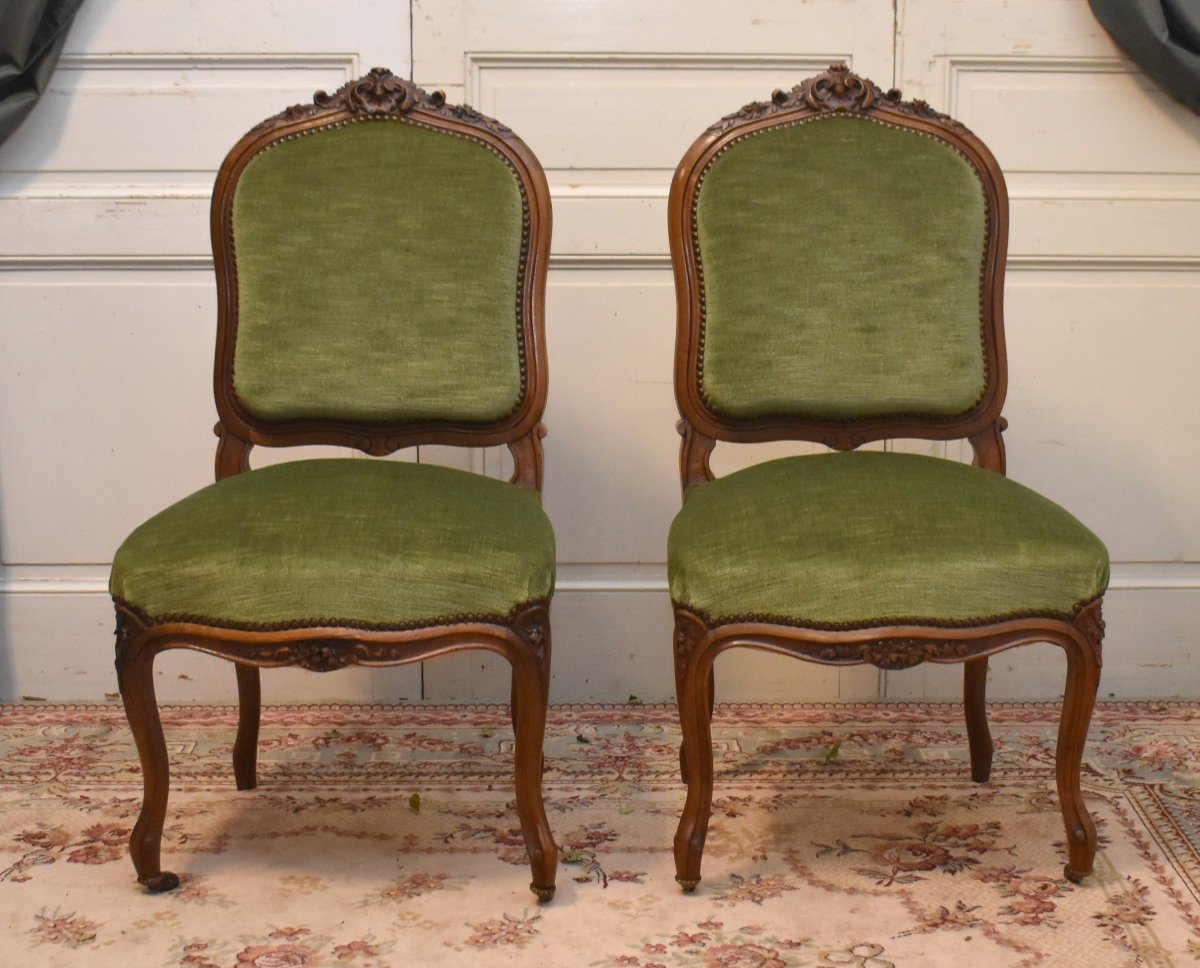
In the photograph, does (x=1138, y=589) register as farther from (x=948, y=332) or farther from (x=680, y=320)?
(x=680, y=320)

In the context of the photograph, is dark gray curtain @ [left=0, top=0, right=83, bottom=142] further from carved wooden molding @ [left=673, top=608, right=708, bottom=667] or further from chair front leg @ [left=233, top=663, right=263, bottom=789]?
carved wooden molding @ [left=673, top=608, right=708, bottom=667]

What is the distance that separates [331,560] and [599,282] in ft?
3.81

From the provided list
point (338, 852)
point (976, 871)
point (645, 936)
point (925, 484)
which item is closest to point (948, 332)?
point (925, 484)

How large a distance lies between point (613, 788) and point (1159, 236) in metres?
1.67

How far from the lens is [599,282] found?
2.67 metres

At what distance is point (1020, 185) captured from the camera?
2.65 m

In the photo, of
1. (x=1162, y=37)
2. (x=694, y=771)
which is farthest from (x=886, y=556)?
(x=1162, y=37)

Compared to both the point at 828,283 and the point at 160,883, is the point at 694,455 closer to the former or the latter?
the point at 828,283

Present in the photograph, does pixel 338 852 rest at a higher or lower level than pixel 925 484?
lower

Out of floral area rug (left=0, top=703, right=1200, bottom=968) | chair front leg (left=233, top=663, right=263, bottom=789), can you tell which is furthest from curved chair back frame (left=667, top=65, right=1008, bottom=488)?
chair front leg (left=233, top=663, right=263, bottom=789)

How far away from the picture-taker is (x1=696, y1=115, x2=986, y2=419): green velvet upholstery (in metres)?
2.16

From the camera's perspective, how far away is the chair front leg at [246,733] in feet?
7.40

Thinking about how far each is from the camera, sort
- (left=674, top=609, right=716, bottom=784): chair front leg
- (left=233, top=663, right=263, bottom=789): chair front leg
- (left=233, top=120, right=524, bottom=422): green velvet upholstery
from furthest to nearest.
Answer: (left=233, top=663, right=263, bottom=789): chair front leg → (left=233, top=120, right=524, bottom=422): green velvet upholstery → (left=674, top=609, right=716, bottom=784): chair front leg

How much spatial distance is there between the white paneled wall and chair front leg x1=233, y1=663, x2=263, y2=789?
50 centimetres
